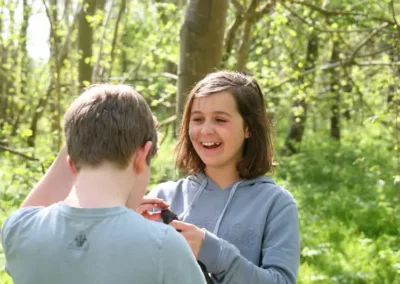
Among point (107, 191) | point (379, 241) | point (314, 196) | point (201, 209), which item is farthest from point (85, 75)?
point (107, 191)

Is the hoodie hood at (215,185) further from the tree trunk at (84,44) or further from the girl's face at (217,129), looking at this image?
the tree trunk at (84,44)

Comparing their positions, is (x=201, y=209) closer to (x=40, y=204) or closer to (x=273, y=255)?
(x=273, y=255)

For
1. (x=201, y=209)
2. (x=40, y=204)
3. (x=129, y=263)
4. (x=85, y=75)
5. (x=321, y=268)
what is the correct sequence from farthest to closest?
1. (x=85, y=75)
2. (x=321, y=268)
3. (x=201, y=209)
4. (x=40, y=204)
5. (x=129, y=263)

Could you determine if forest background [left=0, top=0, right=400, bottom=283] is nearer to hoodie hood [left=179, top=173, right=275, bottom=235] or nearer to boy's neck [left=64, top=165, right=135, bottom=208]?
hoodie hood [left=179, top=173, right=275, bottom=235]

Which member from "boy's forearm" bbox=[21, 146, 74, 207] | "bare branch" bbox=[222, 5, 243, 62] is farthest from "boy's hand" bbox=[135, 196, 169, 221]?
"bare branch" bbox=[222, 5, 243, 62]

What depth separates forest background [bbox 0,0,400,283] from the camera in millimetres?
5098

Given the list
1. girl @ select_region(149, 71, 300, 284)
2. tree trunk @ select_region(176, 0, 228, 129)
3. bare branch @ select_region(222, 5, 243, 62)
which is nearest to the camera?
girl @ select_region(149, 71, 300, 284)

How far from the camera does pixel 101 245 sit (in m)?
1.25

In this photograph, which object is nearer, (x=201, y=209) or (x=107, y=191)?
(x=107, y=191)

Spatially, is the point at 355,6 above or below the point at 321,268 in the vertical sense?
above

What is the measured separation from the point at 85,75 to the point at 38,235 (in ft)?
26.5

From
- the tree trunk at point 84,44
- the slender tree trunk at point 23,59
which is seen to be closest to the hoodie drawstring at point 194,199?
the slender tree trunk at point 23,59

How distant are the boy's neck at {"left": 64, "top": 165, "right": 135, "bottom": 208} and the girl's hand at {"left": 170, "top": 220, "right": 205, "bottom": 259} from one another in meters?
0.43

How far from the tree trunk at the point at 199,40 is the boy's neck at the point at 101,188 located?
259 cm
